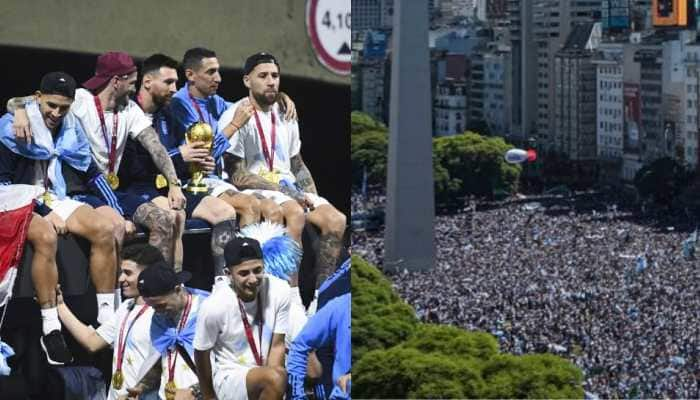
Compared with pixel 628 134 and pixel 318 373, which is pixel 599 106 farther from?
pixel 318 373

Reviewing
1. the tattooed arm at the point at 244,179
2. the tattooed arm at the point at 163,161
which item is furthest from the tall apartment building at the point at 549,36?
the tattooed arm at the point at 163,161

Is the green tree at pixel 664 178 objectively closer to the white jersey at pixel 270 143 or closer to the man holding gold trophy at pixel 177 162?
the white jersey at pixel 270 143

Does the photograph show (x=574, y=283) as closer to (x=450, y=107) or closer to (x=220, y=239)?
(x=450, y=107)

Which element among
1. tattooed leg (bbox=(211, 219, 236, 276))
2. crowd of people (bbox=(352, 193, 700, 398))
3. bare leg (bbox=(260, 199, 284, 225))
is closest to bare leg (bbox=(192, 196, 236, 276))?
tattooed leg (bbox=(211, 219, 236, 276))

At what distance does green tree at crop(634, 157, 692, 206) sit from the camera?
20.4m

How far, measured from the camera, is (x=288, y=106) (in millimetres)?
5617

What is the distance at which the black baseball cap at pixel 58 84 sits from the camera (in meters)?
5.17

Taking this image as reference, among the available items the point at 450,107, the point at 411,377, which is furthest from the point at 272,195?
the point at 450,107

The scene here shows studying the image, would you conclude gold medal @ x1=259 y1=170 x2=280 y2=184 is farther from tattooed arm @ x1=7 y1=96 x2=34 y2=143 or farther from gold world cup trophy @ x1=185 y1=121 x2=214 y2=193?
tattooed arm @ x1=7 y1=96 x2=34 y2=143

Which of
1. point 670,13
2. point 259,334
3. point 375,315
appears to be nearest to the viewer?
point 259,334

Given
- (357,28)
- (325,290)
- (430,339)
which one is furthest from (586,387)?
(325,290)

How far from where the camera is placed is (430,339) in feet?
55.2

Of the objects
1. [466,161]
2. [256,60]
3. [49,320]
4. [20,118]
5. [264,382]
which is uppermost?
[256,60]

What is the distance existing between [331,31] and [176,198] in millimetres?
692
